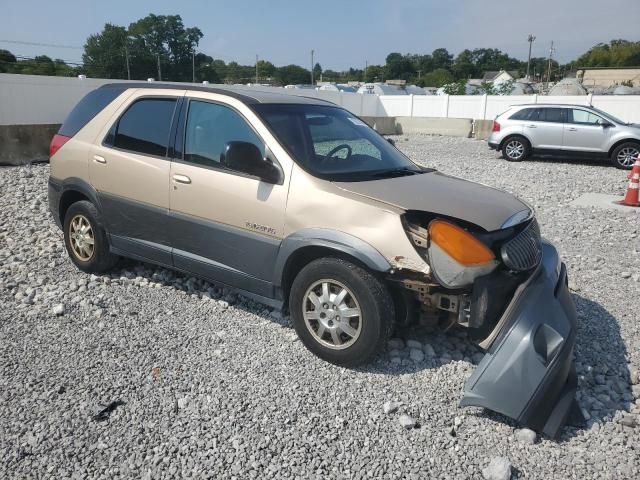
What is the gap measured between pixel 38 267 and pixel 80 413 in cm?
284

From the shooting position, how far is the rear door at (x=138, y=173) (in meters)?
4.27

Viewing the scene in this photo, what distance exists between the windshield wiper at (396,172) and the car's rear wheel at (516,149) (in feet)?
39.9

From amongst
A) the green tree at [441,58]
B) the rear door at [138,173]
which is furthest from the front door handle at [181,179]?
the green tree at [441,58]

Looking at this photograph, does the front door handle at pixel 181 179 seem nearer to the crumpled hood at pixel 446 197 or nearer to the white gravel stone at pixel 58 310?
the crumpled hood at pixel 446 197

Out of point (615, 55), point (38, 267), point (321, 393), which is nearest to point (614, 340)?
point (321, 393)

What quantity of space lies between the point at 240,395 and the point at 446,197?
1881 millimetres

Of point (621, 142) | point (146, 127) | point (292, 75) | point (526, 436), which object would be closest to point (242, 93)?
point (146, 127)

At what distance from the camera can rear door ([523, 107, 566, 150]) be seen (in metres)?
14.7

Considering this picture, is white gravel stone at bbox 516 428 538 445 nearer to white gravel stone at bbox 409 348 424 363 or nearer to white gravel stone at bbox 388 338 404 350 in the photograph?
white gravel stone at bbox 409 348 424 363

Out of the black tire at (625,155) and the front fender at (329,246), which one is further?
the black tire at (625,155)

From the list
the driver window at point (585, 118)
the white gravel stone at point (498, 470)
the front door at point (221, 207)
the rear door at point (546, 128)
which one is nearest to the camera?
the white gravel stone at point (498, 470)

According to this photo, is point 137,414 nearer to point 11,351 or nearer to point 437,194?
point 11,351

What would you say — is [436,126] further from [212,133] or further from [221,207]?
[221,207]

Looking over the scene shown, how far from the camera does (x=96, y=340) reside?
12.7ft
